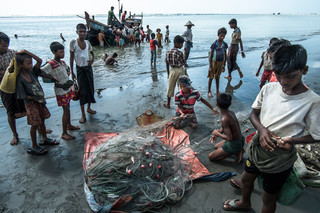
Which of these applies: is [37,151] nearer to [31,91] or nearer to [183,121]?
[31,91]

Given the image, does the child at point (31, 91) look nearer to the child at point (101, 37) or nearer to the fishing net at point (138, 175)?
the fishing net at point (138, 175)

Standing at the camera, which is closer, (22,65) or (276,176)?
(276,176)

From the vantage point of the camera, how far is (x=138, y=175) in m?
2.71

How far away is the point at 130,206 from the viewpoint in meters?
2.46

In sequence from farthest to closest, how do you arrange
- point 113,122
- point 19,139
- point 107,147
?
1. point 113,122
2. point 19,139
3. point 107,147

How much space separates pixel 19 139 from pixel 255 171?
426cm

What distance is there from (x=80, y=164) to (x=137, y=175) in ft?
3.95

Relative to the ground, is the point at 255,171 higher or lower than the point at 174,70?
lower

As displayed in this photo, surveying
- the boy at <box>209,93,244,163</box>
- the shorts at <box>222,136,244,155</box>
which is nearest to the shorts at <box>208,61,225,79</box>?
the boy at <box>209,93,244,163</box>

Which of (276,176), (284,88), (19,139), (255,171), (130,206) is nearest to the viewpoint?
(284,88)

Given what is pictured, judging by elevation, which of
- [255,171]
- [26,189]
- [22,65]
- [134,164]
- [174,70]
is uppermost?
[22,65]

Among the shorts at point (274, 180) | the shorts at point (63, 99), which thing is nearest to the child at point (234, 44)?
the shorts at point (63, 99)

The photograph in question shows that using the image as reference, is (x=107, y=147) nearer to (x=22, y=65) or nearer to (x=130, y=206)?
(x=130, y=206)

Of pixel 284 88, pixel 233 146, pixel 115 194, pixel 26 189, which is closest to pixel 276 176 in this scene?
pixel 284 88
